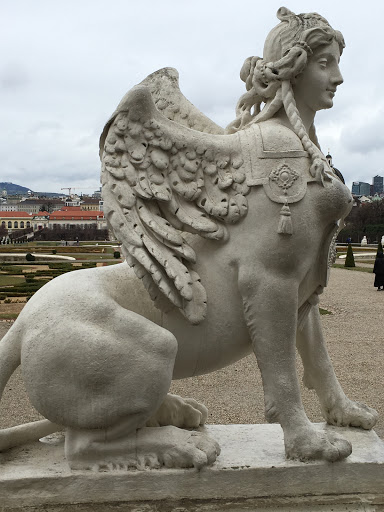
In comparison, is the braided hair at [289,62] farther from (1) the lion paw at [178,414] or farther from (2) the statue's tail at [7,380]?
(2) the statue's tail at [7,380]

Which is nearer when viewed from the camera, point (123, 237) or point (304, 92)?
point (123, 237)

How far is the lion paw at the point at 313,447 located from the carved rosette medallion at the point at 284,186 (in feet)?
3.89

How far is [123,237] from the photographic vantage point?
2754 mm

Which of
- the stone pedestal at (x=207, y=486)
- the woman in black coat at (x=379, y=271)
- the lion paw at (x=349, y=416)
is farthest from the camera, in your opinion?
the woman in black coat at (x=379, y=271)

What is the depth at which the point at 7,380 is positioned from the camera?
2.83m

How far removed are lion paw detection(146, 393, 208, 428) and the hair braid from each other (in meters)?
1.52

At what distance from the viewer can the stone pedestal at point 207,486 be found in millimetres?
2648

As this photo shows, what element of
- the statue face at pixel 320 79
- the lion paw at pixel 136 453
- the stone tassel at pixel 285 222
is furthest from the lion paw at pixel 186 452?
the statue face at pixel 320 79

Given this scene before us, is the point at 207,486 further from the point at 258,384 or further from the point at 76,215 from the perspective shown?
the point at 76,215

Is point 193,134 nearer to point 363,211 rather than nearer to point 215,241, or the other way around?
point 215,241

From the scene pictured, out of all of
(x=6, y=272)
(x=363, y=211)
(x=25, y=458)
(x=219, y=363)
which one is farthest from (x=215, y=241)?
(x=363, y=211)

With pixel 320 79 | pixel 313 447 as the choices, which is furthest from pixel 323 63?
pixel 313 447

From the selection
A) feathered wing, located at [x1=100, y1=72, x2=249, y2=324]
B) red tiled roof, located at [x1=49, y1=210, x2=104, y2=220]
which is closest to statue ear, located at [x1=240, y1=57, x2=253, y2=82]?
feathered wing, located at [x1=100, y1=72, x2=249, y2=324]

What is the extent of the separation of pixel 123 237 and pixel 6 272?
69.7ft
